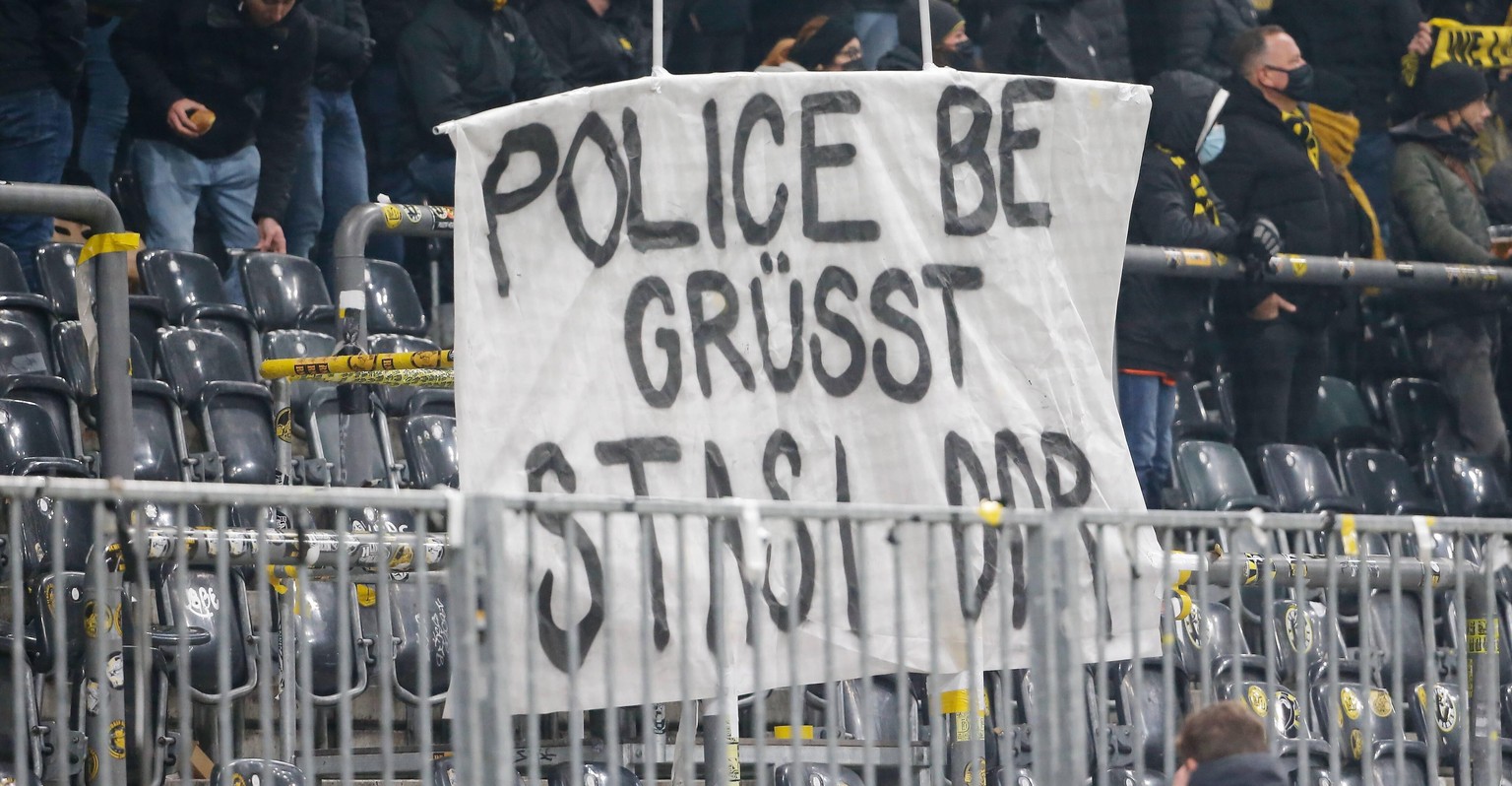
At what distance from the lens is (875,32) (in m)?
10.7

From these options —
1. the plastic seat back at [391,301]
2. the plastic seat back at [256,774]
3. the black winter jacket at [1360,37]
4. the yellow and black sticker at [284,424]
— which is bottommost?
the plastic seat back at [256,774]

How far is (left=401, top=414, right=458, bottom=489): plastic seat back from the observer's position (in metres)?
7.62

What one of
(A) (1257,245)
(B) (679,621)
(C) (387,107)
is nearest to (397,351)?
(C) (387,107)

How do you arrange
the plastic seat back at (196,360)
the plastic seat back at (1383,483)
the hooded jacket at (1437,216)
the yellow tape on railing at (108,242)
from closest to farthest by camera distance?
→ 1. the yellow tape on railing at (108,242)
2. the plastic seat back at (196,360)
3. the plastic seat back at (1383,483)
4. the hooded jacket at (1437,216)

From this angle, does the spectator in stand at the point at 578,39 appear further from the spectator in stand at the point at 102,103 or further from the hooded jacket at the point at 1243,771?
the hooded jacket at the point at 1243,771

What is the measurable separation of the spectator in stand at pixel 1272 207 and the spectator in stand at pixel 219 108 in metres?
4.16

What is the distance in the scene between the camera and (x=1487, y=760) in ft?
15.6

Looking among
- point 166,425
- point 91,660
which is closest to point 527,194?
point 91,660

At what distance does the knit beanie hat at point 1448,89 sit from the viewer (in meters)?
11.4

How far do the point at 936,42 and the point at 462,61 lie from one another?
2196 millimetres

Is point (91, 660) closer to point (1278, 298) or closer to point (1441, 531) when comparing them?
point (1441, 531)

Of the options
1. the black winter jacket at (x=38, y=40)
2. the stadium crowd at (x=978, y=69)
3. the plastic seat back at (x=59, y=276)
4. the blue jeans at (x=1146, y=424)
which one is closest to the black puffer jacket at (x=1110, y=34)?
the stadium crowd at (x=978, y=69)

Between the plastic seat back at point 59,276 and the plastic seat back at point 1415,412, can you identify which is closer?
the plastic seat back at point 59,276

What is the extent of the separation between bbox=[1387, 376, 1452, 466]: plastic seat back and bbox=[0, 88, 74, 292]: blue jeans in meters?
6.76
